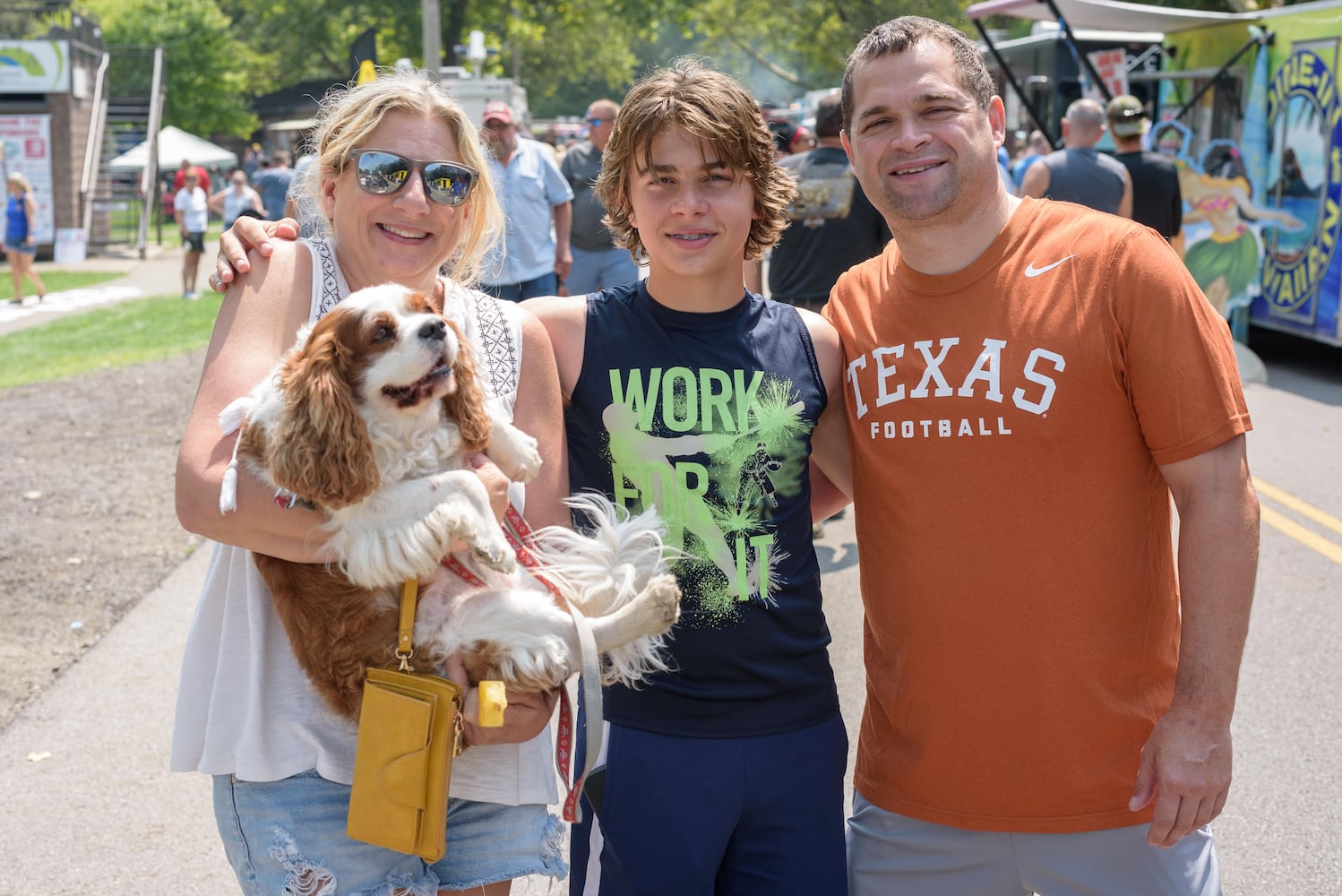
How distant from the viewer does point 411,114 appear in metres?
2.61

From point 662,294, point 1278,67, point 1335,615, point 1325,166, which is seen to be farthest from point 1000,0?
point 662,294

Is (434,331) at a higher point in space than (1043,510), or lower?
higher

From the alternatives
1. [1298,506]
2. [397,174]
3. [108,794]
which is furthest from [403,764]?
[1298,506]

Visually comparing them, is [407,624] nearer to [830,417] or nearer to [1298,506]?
[830,417]

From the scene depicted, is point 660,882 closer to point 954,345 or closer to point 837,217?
point 954,345

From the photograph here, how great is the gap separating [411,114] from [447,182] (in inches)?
6.9

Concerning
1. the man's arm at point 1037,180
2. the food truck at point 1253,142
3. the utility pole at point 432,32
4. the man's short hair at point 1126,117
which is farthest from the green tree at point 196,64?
the man's arm at point 1037,180

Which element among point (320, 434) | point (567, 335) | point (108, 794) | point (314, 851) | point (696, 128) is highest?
point (696, 128)

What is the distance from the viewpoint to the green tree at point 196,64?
55.2 meters

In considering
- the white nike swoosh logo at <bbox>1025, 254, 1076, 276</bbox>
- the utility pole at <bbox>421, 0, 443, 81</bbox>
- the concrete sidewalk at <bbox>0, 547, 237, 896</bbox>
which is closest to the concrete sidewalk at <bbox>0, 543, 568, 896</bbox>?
the concrete sidewalk at <bbox>0, 547, 237, 896</bbox>

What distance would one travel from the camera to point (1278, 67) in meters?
13.1

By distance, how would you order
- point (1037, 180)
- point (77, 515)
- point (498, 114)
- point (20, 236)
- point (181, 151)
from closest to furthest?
point (77, 515)
point (1037, 180)
point (498, 114)
point (20, 236)
point (181, 151)

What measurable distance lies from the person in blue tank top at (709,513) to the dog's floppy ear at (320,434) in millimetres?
615

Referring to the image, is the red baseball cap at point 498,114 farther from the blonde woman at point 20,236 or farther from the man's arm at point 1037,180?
the blonde woman at point 20,236
